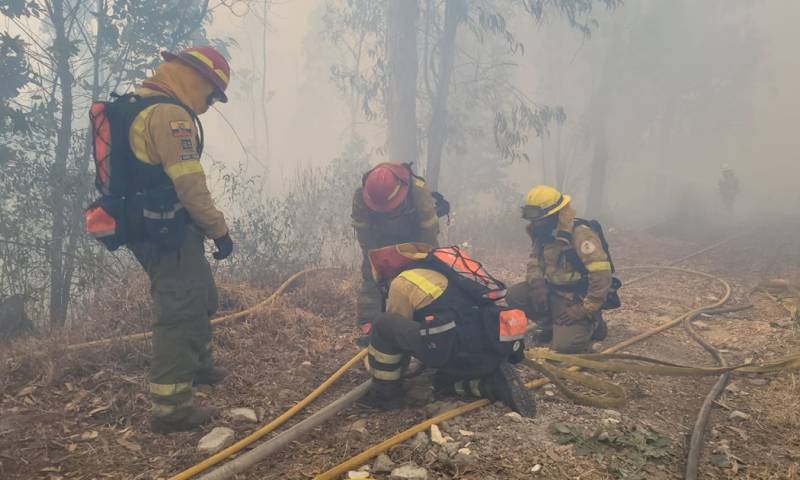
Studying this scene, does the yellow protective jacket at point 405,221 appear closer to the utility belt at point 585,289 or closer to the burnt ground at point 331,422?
the burnt ground at point 331,422

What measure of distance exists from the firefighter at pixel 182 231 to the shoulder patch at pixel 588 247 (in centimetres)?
317

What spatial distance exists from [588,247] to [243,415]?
10.8 feet

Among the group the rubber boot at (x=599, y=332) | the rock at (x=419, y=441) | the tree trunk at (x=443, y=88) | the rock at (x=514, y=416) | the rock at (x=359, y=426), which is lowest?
the rock at (x=359, y=426)

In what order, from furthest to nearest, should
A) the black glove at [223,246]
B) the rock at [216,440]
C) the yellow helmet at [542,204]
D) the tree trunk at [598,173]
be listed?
1. the tree trunk at [598,173]
2. the yellow helmet at [542,204]
3. the black glove at [223,246]
4. the rock at [216,440]

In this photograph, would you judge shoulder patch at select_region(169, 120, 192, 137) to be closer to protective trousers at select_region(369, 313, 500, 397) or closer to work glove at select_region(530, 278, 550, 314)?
protective trousers at select_region(369, 313, 500, 397)

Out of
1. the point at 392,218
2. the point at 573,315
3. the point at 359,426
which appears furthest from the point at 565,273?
the point at 359,426

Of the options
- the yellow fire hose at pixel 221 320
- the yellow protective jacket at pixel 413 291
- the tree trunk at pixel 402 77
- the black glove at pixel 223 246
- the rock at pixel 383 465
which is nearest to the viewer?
the rock at pixel 383 465

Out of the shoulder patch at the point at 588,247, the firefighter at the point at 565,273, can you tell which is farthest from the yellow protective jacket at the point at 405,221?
the shoulder patch at the point at 588,247

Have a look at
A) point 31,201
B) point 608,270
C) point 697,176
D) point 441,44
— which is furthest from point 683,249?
point 697,176

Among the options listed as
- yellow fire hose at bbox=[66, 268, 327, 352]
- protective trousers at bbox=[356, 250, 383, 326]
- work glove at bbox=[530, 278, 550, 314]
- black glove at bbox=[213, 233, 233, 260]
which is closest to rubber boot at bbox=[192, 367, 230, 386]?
yellow fire hose at bbox=[66, 268, 327, 352]

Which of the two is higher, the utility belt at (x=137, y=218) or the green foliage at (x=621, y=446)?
the utility belt at (x=137, y=218)

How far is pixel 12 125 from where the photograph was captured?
545cm

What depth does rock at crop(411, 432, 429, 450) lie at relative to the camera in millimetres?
2924

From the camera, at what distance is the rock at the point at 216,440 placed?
9.97 feet
